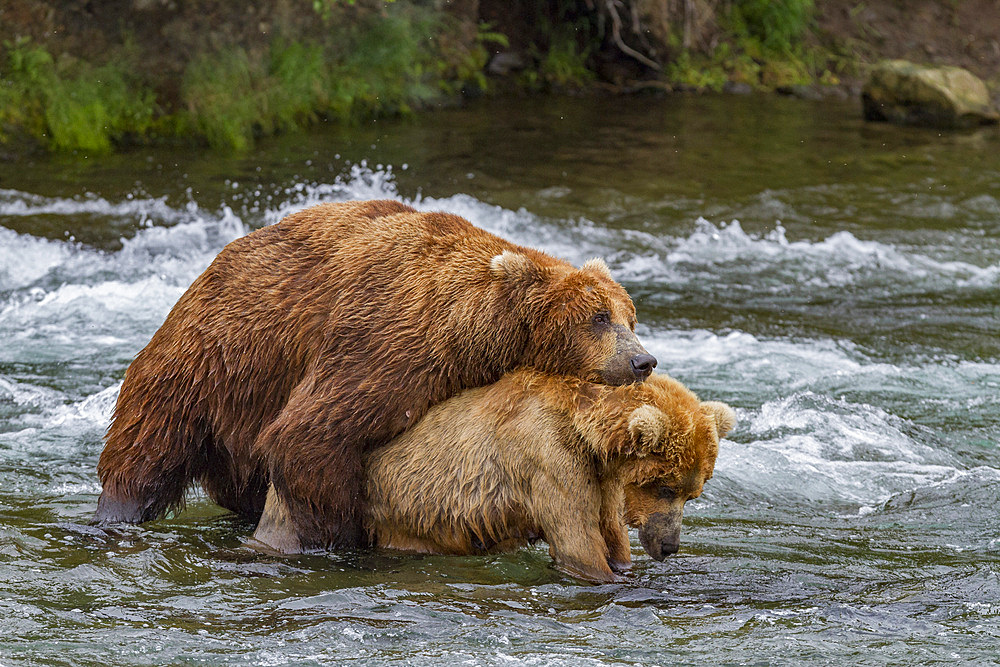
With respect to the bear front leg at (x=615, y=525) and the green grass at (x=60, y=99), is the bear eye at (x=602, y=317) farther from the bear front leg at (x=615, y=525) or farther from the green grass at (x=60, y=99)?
the green grass at (x=60, y=99)

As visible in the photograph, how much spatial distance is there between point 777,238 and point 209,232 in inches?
233

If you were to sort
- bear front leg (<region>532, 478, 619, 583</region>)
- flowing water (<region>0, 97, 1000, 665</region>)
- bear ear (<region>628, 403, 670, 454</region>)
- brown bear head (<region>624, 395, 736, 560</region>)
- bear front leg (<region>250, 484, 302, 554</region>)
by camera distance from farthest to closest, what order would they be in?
bear front leg (<region>250, 484, 302, 554</region>)
bear front leg (<region>532, 478, 619, 583</region>)
brown bear head (<region>624, 395, 736, 560</region>)
bear ear (<region>628, 403, 670, 454</region>)
flowing water (<region>0, 97, 1000, 665</region>)

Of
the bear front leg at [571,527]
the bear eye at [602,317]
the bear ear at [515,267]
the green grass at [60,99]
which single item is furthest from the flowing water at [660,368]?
the bear ear at [515,267]

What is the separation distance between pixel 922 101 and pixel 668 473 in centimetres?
1593

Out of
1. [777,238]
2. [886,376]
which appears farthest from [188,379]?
[777,238]

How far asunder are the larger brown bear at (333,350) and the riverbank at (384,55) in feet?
33.5

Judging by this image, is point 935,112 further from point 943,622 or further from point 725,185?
point 943,622

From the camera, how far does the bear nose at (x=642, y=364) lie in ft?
16.2

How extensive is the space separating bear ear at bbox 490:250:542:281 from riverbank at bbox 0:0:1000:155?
10.7 m

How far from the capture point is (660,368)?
8906 millimetres

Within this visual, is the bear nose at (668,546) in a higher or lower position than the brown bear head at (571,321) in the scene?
lower

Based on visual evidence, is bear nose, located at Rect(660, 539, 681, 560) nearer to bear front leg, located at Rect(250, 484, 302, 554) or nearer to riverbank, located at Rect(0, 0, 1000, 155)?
bear front leg, located at Rect(250, 484, 302, 554)

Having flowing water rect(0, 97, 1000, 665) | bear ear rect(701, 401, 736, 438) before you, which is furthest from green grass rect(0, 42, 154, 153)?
bear ear rect(701, 401, 736, 438)

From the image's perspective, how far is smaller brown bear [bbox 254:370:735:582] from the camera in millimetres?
4918
